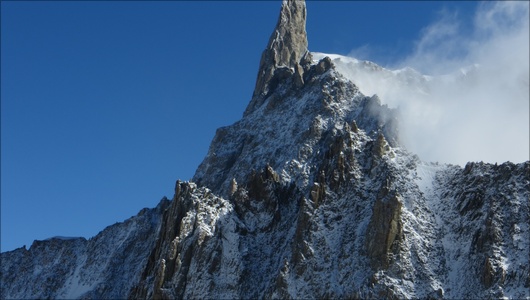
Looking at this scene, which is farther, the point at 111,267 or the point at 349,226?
the point at 111,267

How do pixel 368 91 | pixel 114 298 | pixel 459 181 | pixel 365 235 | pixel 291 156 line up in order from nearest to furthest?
pixel 365 235, pixel 459 181, pixel 291 156, pixel 114 298, pixel 368 91

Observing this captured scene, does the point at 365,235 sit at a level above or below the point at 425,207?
below

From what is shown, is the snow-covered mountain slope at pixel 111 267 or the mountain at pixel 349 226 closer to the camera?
the mountain at pixel 349 226

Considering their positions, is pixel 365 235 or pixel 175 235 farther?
pixel 175 235

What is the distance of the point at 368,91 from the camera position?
19425 centimetres

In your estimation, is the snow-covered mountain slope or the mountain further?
the snow-covered mountain slope

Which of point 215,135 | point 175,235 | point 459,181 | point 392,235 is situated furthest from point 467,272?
point 215,135

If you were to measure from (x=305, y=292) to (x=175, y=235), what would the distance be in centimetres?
2832

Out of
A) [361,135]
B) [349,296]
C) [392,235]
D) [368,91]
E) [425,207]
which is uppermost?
[368,91]

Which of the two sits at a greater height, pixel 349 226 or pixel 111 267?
pixel 111 267

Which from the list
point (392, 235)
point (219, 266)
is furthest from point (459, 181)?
point (219, 266)

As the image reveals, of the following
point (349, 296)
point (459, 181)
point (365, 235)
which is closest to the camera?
point (349, 296)

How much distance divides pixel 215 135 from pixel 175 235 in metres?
58.8

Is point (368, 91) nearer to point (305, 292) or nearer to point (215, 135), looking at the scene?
point (215, 135)
